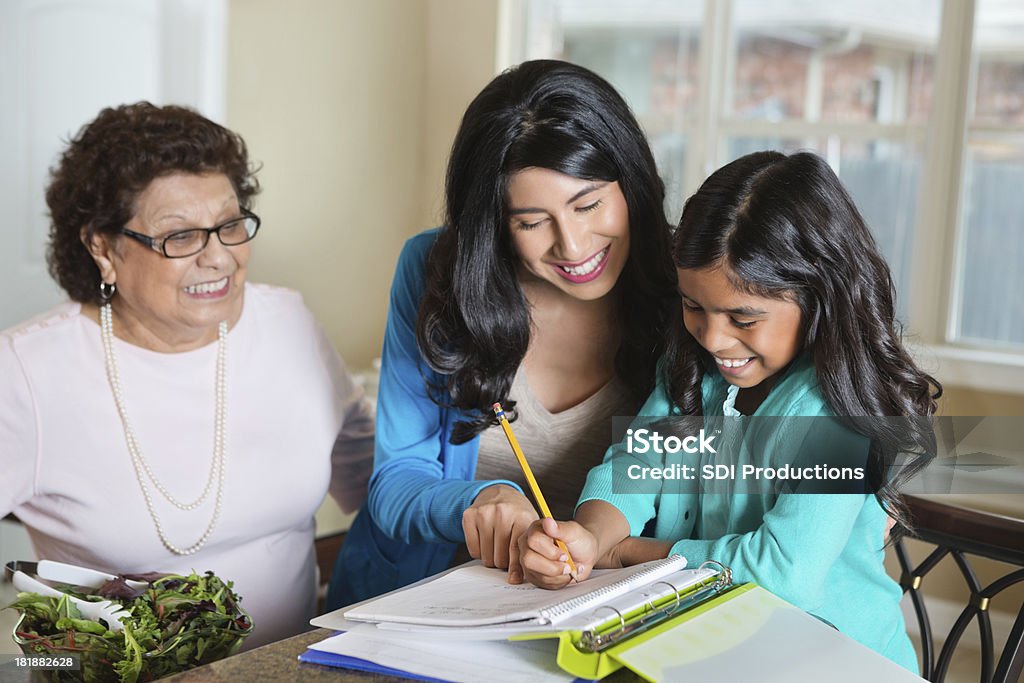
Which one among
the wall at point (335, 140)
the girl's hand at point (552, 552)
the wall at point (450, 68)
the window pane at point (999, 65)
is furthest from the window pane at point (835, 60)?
the girl's hand at point (552, 552)

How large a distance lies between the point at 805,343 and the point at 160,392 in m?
1.07

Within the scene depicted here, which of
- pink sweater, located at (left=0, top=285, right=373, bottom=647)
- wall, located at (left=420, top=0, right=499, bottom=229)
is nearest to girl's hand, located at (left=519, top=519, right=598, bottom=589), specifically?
pink sweater, located at (left=0, top=285, right=373, bottom=647)

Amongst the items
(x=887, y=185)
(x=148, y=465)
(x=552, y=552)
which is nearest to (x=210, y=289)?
(x=148, y=465)

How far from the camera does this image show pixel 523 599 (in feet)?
3.45

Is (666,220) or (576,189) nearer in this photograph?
(576,189)

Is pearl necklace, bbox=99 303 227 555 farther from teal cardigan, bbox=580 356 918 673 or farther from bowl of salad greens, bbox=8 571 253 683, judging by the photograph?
teal cardigan, bbox=580 356 918 673

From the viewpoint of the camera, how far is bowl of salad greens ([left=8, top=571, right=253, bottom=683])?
1149 millimetres

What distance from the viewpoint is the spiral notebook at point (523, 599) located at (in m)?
0.96

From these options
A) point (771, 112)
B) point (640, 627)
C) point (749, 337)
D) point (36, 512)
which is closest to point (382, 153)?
point (771, 112)

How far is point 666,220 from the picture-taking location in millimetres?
1554

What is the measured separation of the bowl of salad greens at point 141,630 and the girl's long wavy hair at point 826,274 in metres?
0.72

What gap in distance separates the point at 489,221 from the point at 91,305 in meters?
0.75

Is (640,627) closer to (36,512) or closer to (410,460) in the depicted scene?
(410,460)

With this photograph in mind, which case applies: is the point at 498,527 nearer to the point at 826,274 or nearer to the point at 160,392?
the point at 826,274
